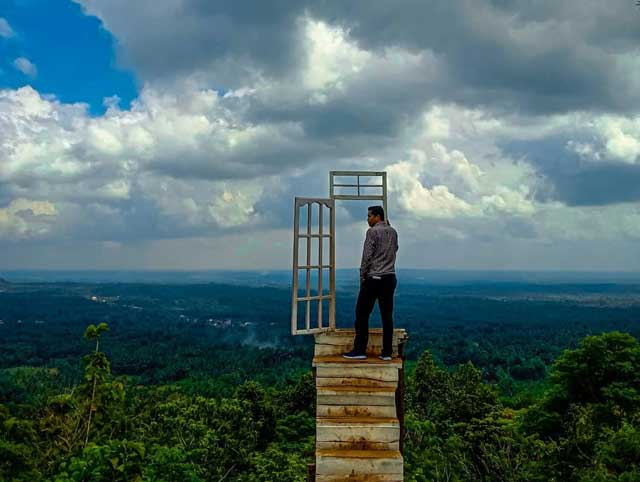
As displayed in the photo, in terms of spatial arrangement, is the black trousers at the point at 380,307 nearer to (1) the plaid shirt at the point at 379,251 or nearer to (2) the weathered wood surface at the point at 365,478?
(1) the plaid shirt at the point at 379,251

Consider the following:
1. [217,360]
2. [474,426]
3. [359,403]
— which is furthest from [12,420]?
[217,360]

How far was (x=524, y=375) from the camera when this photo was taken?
58.0 m

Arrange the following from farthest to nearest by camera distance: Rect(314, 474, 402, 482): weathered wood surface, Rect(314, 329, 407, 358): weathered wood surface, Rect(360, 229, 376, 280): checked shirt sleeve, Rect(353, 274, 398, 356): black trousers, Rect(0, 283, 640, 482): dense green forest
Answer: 1. Rect(0, 283, 640, 482): dense green forest
2. Rect(314, 329, 407, 358): weathered wood surface
3. Rect(360, 229, 376, 280): checked shirt sleeve
4. Rect(353, 274, 398, 356): black trousers
5. Rect(314, 474, 402, 482): weathered wood surface

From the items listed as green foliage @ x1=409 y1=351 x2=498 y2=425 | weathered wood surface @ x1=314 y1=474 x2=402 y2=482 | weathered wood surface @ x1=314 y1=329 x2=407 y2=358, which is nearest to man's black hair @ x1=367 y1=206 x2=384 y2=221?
weathered wood surface @ x1=314 y1=329 x2=407 y2=358

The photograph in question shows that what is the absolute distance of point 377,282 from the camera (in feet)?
19.7

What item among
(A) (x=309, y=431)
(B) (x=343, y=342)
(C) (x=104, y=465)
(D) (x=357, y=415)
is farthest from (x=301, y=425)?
(D) (x=357, y=415)

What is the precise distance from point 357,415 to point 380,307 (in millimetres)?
1199

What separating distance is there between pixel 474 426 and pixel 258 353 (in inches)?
2574

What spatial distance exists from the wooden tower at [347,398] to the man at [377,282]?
0.73 feet

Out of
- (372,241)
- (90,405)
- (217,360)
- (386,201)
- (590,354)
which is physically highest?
(386,201)

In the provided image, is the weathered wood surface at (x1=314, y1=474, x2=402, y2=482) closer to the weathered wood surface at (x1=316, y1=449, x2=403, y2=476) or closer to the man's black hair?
the weathered wood surface at (x1=316, y1=449, x2=403, y2=476)

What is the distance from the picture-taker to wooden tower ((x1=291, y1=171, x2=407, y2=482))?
5004 mm

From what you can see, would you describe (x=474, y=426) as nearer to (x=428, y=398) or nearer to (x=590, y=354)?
(x=428, y=398)

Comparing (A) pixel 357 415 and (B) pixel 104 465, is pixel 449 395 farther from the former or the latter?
(A) pixel 357 415
